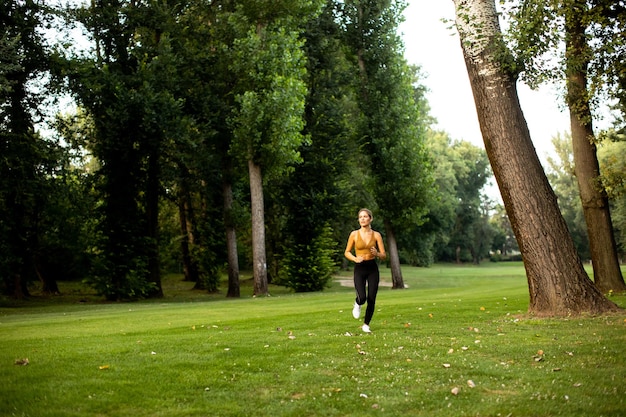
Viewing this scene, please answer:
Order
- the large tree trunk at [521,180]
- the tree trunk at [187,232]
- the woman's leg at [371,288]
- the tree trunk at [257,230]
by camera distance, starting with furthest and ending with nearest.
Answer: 1. the tree trunk at [187,232]
2. the tree trunk at [257,230]
3. the large tree trunk at [521,180]
4. the woman's leg at [371,288]

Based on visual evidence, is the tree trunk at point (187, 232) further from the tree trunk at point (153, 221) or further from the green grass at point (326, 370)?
the green grass at point (326, 370)

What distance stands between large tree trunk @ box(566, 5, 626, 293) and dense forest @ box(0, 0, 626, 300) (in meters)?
2.99

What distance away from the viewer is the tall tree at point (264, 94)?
2602cm

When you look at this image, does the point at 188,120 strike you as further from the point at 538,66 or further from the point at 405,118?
the point at 538,66

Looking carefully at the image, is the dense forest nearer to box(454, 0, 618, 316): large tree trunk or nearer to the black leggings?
box(454, 0, 618, 316): large tree trunk

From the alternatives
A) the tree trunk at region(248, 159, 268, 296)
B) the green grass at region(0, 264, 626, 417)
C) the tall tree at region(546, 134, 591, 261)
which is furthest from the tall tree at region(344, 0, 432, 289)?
the tall tree at region(546, 134, 591, 261)

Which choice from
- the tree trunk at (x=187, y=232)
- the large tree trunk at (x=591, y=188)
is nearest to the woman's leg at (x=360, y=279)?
the large tree trunk at (x=591, y=188)

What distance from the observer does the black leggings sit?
35.6 ft

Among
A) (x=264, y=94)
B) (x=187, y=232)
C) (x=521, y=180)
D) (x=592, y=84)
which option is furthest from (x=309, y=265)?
(x=521, y=180)

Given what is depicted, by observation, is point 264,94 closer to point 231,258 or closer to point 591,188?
point 231,258

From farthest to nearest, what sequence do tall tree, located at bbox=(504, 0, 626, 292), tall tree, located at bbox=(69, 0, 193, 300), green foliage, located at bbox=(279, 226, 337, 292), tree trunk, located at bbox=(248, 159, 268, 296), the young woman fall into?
green foliage, located at bbox=(279, 226, 337, 292), tree trunk, located at bbox=(248, 159, 268, 296), tall tree, located at bbox=(69, 0, 193, 300), tall tree, located at bbox=(504, 0, 626, 292), the young woman

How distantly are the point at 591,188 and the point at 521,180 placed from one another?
7474mm

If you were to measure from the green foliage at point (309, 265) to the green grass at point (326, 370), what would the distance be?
2037 cm

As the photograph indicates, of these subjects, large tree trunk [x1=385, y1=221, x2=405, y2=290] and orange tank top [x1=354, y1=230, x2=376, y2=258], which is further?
large tree trunk [x1=385, y1=221, x2=405, y2=290]
